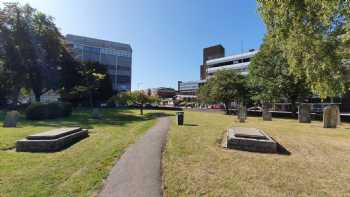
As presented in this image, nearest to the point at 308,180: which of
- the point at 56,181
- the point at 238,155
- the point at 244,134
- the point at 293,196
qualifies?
the point at 293,196

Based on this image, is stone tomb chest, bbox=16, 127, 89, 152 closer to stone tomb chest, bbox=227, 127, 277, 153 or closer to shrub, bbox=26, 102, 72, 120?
stone tomb chest, bbox=227, 127, 277, 153

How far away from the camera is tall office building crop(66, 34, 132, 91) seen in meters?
90.5

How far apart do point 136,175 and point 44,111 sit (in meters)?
20.7

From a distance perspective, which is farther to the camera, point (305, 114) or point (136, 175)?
point (305, 114)

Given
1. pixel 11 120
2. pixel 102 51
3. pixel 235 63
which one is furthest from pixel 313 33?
pixel 102 51

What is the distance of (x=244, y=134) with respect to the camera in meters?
10.6

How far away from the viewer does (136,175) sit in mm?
6156

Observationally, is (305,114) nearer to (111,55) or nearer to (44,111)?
(44,111)

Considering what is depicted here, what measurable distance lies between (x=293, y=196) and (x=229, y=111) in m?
35.5

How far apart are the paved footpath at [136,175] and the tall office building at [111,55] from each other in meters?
83.5

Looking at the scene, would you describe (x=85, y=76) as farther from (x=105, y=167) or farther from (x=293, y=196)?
(x=293, y=196)

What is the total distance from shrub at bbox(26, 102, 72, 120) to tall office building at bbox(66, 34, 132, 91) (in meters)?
64.1

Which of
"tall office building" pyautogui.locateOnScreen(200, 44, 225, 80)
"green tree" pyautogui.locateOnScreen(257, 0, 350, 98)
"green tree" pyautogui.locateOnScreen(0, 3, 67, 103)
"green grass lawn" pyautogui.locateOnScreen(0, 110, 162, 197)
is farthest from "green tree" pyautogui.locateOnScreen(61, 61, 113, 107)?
"tall office building" pyautogui.locateOnScreen(200, 44, 225, 80)

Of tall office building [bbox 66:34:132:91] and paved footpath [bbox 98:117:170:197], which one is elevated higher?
tall office building [bbox 66:34:132:91]
